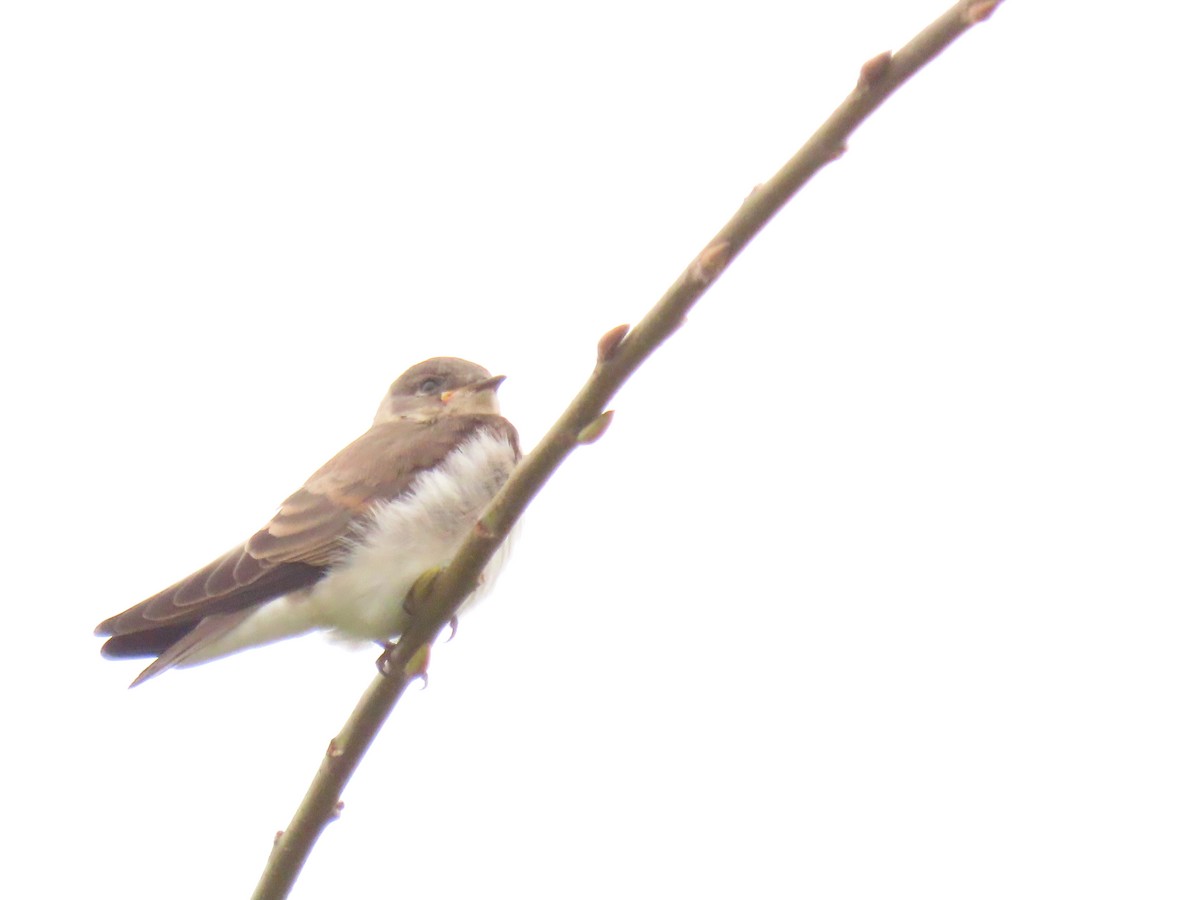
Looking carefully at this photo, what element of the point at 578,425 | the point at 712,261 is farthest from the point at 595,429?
the point at 712,261

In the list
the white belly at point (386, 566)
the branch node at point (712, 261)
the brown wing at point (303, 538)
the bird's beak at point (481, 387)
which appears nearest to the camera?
the branch node at point (712, 261)

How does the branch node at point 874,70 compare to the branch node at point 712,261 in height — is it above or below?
above

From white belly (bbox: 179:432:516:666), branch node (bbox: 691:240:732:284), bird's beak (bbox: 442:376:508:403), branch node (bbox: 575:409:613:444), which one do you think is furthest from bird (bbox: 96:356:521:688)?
branch node (bbox: 691:240:732:284)

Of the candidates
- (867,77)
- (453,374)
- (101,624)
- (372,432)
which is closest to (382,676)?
(101,624)

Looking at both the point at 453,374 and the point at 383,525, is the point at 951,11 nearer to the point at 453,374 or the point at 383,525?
the point at 383,525

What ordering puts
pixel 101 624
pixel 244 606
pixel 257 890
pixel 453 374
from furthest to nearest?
1. pixel 453 374
2. pixel 244 606
3. pixel 101 624
4. pixel 257 890

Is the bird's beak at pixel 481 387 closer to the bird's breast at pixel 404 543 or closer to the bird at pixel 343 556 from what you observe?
the bird at pixel 343 556

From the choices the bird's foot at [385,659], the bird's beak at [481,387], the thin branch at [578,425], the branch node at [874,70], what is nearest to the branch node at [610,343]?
the thin branch at [578,425]

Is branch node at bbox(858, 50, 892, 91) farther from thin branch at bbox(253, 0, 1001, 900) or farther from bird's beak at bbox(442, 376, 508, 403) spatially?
bird's beak at bbox(442, 376, 508, 403)
